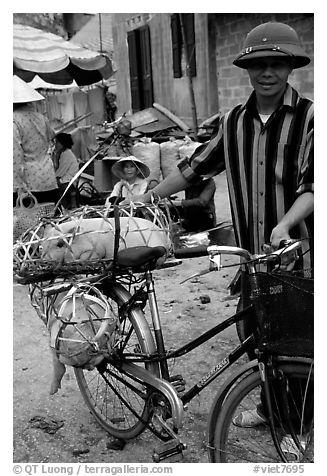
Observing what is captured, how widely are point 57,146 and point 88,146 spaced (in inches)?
140

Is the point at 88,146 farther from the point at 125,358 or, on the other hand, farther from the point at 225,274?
the point at 125,358

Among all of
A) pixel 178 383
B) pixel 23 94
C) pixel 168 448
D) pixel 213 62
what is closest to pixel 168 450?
pixel 168 448

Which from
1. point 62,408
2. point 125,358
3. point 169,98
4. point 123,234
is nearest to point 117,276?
point 123,234

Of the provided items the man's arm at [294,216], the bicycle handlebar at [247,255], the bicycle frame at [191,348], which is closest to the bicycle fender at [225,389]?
the bicycle frame at [191,348]

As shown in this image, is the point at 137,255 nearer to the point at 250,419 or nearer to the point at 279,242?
the point at 279,242

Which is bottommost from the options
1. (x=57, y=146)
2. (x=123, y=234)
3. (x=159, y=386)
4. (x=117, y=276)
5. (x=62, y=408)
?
(x=62, y=408)

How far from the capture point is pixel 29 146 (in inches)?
239

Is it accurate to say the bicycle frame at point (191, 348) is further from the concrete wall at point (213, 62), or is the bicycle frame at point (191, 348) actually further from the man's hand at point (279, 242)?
the concrete wall at point (213, 62)

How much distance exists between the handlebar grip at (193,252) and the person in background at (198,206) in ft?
11.2

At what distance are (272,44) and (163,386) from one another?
1.52 meters

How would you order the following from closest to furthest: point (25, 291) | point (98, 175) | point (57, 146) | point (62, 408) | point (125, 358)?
1. point (125, 358)
2. point (62, 408)
3. point (25, 291)
4. point (98, 175)
5. point (57, 146)

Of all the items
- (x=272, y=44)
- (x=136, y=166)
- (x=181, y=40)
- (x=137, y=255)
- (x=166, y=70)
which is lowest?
(x=137, y=255)
